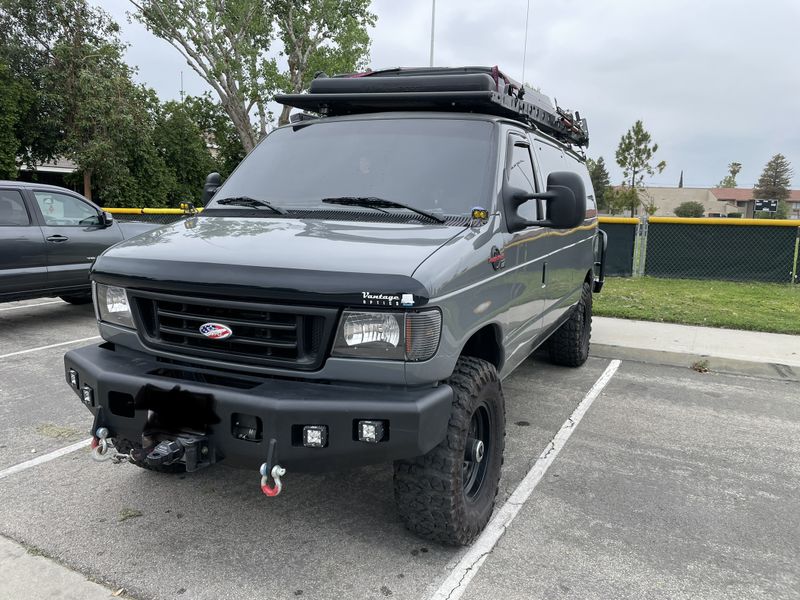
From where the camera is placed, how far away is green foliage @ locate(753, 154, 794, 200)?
108m

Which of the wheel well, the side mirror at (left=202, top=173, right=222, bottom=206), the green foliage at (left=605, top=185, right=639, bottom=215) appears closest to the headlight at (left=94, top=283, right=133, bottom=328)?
the side mirror at (left=202, top=173, right=222, bottom=206)

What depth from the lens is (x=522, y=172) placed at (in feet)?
12.9

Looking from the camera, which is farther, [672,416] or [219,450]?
[672,416]

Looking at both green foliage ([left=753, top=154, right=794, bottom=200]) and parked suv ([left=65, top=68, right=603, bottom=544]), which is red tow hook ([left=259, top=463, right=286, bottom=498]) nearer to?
parked suv ([left=65, top=68, right=603, bottom=544])

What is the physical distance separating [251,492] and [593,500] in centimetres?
194

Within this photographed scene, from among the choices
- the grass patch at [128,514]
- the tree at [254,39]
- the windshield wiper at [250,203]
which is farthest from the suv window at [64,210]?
the tree at [254,39]

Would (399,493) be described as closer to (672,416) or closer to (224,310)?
(224,310)

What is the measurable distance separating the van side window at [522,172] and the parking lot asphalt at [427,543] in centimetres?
162

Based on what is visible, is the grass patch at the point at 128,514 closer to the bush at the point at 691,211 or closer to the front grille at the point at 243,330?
the front grille at the point at 243,330

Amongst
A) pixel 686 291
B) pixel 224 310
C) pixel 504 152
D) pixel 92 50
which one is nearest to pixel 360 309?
pixel 224 310

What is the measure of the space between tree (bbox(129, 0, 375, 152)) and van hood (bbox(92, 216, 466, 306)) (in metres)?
23.0

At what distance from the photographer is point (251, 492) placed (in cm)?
353

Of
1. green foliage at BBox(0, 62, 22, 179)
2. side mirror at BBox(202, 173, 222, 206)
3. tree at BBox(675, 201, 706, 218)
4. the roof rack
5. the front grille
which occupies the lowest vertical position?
tree at BBox(675, 201, 706, 218)

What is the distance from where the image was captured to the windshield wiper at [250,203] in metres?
3.39
